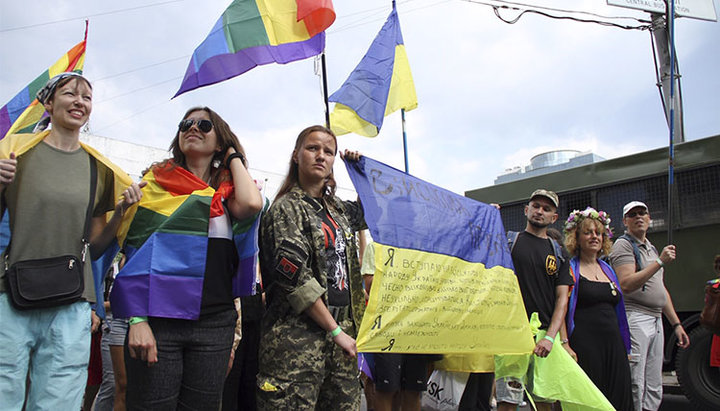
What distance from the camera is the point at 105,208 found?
254 centimetres

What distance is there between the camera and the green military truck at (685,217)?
5.82 m

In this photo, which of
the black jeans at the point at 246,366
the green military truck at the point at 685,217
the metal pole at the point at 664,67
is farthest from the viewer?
the metal pole at the point at 664,67

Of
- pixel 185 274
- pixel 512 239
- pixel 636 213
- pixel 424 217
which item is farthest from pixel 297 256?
pixel 636 213

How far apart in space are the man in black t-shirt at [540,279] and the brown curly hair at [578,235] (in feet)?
0.98

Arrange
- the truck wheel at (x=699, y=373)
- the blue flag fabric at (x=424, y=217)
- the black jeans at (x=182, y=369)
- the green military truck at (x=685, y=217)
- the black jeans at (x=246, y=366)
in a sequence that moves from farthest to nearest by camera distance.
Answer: the green military truck at (x=685, y=217) → the truck wheel at (x=699, y=373) → the black jeans at (x=246, y=366) → the blue flag fabric at (x=424, y=217) → the black jeans at (x=182, y=369)

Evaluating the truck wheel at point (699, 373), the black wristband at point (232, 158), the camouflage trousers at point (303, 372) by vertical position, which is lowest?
the truck wheel at point (699, 373)

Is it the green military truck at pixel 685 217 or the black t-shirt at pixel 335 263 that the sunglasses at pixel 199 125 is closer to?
the black t-shirt at pixel 335 263

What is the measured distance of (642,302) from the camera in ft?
15.7

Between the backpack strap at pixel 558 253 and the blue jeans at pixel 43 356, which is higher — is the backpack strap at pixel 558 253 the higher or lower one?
the higher one

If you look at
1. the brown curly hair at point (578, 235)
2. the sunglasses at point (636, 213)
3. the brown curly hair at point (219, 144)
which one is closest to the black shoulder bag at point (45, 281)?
the brown curly hair at point (219, 144)

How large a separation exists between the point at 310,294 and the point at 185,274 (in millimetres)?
562

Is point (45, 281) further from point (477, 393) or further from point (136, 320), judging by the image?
point (477, 393)

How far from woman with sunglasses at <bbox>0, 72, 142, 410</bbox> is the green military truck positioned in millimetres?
6114

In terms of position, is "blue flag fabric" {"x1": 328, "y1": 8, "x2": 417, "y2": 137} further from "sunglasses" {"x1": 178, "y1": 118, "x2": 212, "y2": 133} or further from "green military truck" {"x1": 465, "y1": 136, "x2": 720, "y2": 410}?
"sunglasses" {"x1": 178, "y1": 118, "x2": 212, "y2": 133}
